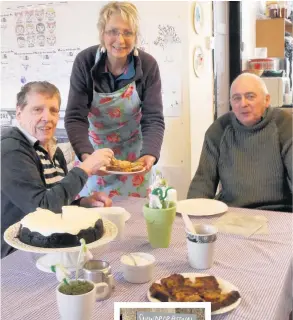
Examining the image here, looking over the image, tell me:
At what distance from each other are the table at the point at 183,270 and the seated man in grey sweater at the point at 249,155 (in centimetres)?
→ 40

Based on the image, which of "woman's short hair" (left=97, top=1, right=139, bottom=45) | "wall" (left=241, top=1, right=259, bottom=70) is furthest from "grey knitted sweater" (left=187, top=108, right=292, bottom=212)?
"wall" (left=241, top=1, right=259, bottom=70)

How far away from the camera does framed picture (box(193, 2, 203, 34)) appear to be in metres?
2.60

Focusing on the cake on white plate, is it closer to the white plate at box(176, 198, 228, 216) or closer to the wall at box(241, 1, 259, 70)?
the white plate at box(176, 198, 228, 216)

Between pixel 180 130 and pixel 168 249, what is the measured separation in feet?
5.21

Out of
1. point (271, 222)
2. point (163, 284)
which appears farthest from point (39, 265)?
point (271, 222)

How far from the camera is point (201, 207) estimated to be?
1.48 metres

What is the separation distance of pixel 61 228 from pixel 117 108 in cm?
103

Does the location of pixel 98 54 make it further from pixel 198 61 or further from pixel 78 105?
pixel 198 61

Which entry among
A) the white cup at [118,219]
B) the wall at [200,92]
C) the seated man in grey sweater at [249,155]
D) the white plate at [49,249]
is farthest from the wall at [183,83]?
the white plate at [49,249]

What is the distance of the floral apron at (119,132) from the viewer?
1.91 meters

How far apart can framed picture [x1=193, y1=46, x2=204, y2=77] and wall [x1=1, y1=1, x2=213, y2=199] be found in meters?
0.03

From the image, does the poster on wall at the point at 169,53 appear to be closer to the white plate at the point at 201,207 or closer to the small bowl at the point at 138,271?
the white plate at the point at 201,207

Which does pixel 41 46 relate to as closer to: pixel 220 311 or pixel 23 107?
pixel 23 107

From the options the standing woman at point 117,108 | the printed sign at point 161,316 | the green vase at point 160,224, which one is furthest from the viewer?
the standing woman at point 117,108
